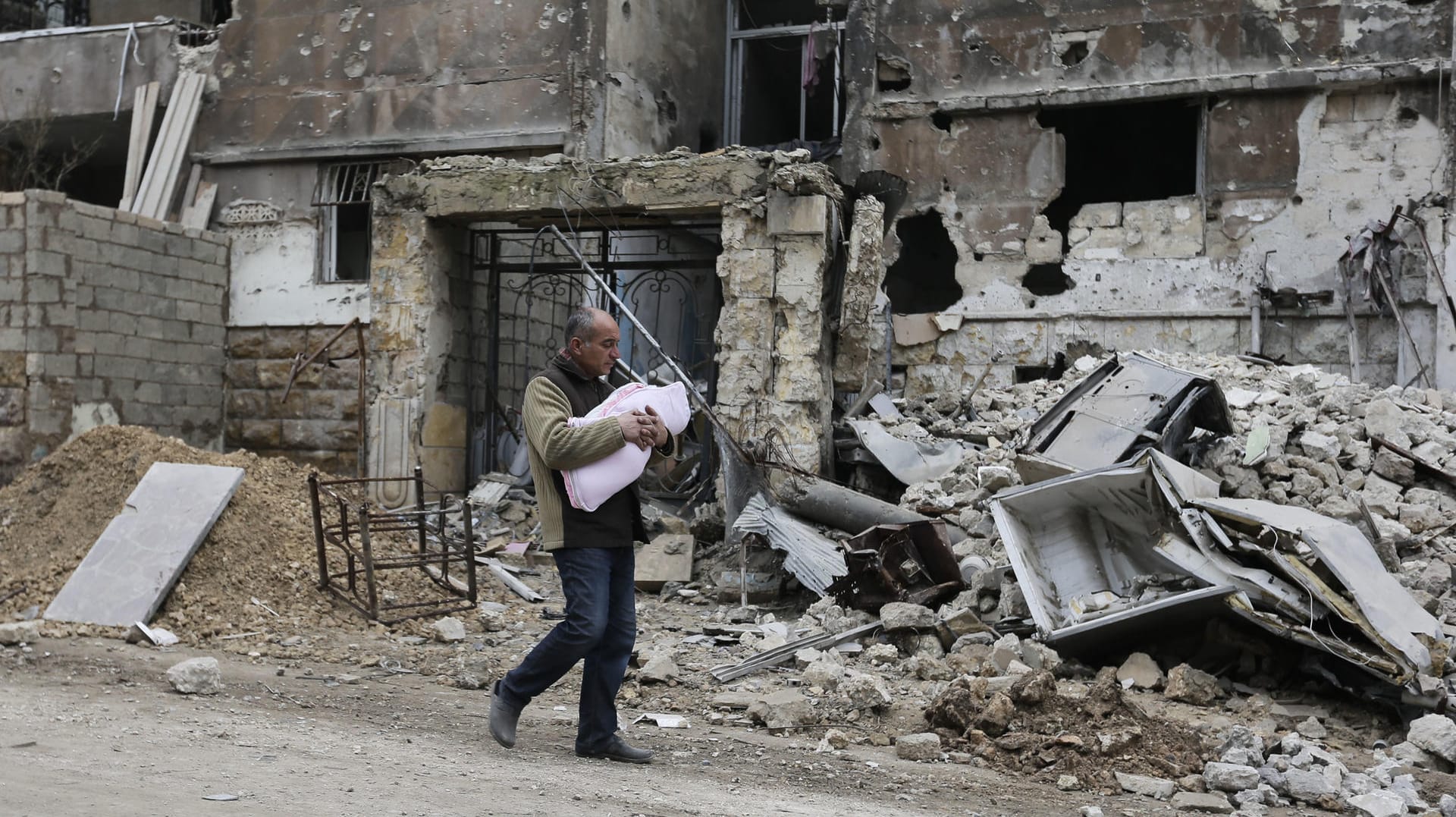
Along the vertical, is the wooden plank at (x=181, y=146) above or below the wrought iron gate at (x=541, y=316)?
above

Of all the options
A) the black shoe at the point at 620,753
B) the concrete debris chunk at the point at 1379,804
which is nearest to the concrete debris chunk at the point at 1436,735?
the concrete debris chunk at the point at 1379,804

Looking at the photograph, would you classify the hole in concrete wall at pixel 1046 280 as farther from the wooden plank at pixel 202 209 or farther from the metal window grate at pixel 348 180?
the wooden plank at pixel 202 209

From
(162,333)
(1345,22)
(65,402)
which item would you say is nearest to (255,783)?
(65,402)

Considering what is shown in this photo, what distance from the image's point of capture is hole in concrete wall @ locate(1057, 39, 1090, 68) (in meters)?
14.2

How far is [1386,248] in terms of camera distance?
12.9m

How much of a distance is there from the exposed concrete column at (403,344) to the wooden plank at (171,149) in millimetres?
6019

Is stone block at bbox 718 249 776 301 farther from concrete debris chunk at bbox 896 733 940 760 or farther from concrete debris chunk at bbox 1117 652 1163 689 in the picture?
concrete debris chunk at bbox 896 733 940 760

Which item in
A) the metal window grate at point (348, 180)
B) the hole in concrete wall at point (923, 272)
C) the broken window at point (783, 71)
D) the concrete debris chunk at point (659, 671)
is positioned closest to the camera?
the concrete debris chunk at point (659, 671)

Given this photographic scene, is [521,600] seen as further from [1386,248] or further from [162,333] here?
[1386,248]

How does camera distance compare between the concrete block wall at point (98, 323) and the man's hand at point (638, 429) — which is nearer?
the man's hand at point (638, 429)

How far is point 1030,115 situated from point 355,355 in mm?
7719

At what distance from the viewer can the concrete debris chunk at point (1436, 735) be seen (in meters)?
4.89

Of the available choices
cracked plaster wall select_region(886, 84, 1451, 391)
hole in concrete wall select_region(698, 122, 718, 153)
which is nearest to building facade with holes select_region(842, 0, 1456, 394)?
cracked plaster wall select_region(886, 84, 1451, 391)

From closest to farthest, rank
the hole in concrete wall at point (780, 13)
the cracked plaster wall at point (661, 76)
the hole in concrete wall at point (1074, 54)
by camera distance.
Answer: the hole in concrete wall at point (1074, 54)
the cracked plaster wall at point (661, 76)
the hole in concrete wall at point (780, 13)
